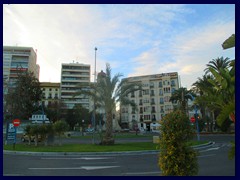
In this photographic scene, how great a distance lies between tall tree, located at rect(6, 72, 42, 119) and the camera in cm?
5556

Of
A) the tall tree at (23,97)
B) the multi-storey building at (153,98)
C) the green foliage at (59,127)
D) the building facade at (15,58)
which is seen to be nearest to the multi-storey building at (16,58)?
the building facade at (15,58)

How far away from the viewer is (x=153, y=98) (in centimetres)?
8950

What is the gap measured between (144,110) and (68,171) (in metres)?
81.2

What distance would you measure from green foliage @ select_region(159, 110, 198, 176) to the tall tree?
173 ft

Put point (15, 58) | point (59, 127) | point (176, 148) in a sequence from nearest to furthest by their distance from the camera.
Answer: point (176, 148) → point (59, 127) → point (15, 58)

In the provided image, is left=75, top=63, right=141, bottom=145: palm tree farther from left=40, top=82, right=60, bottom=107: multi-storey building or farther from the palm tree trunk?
left=40, top=82, right=60, bottom=107: multi-storey building

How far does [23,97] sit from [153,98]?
47014 mm

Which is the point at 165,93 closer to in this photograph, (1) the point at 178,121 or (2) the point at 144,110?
(2) the point at 144,110

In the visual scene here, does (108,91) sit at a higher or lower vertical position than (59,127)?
higher

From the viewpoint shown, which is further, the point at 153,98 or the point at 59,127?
the point at 153,98

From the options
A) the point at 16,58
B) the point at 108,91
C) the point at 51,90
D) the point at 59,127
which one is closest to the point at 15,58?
the point at 16,58

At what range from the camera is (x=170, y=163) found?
6973 mm

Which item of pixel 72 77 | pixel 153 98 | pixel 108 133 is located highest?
pixel 72 77

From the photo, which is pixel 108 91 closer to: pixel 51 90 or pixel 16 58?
pixel 16 58
